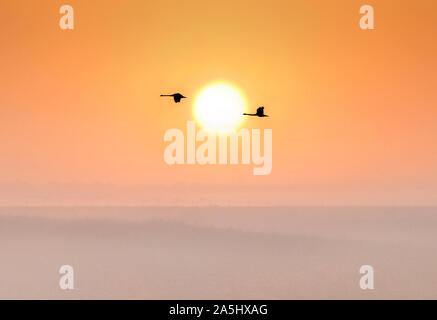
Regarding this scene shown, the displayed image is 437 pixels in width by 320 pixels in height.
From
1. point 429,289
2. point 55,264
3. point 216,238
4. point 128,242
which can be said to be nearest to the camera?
point 429,289

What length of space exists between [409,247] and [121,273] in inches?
1116

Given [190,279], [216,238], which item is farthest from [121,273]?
[216,238]

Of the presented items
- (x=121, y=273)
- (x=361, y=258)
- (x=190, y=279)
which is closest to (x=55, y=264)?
(x=121, y=273)

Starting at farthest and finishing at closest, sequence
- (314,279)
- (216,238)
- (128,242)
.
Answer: (216,238), (128,242), (314,279)

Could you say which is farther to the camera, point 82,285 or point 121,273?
point 121,273

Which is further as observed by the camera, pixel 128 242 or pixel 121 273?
pixel 128 242

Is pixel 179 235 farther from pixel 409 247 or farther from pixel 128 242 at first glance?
pixel 409 247

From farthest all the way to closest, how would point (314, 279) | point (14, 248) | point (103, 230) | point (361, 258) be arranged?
point (103, 230), point (14, 248), point (361, 258), point (314, 279)

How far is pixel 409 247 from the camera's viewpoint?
229ft

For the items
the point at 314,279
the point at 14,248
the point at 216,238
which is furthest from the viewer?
the point at 216,238

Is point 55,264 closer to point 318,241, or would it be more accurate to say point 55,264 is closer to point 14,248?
point 14,248

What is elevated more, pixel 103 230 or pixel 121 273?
pixel 103 230

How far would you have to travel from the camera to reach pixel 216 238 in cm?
8175

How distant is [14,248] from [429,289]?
3751 centimetres
